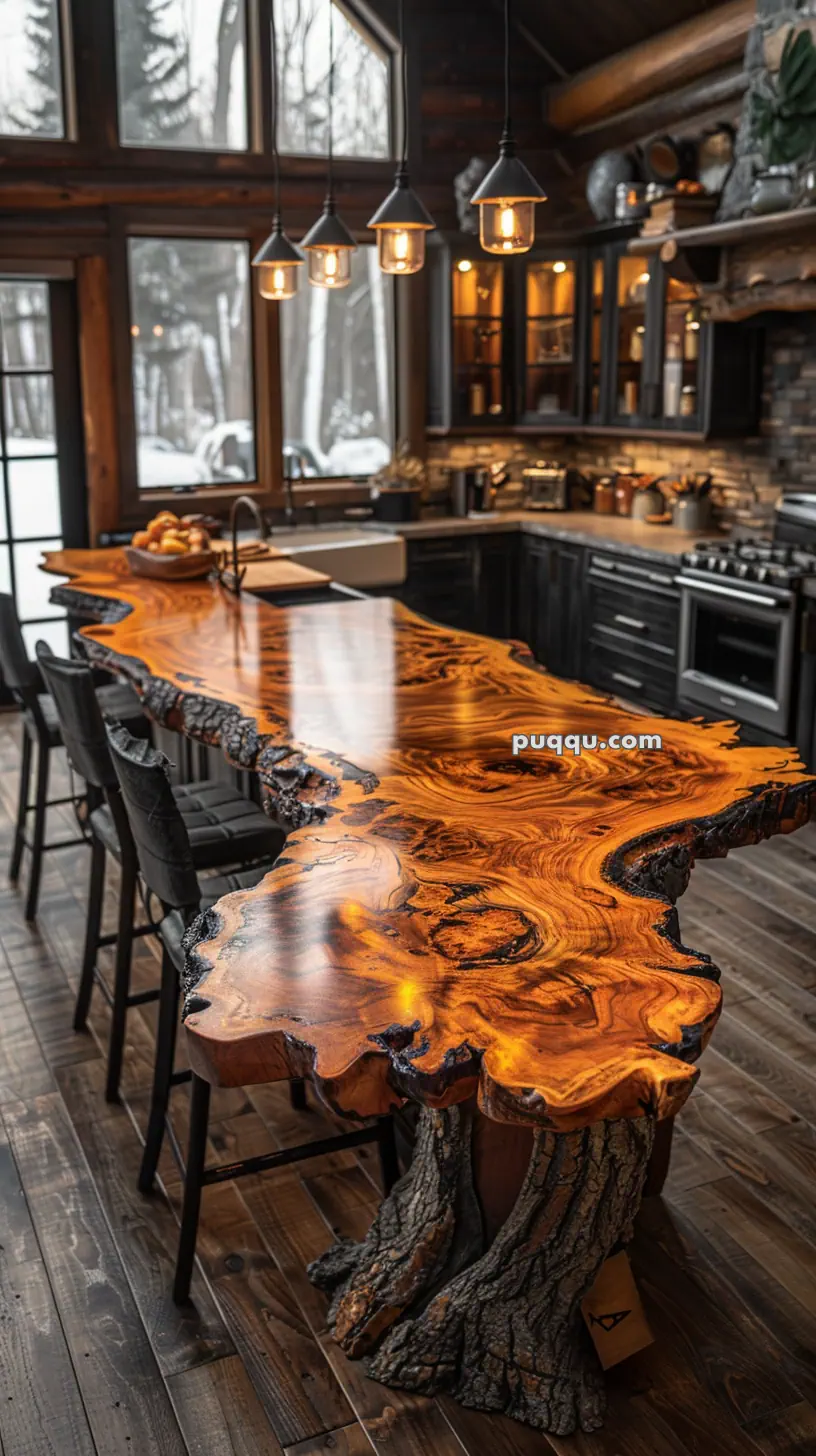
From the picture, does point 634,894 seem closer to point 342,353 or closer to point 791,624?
point 791,624

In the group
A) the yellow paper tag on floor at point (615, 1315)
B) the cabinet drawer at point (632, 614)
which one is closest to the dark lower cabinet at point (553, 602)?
the cabinet drawer at point (632, 614)

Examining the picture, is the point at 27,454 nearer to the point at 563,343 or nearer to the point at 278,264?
the point at 278,264

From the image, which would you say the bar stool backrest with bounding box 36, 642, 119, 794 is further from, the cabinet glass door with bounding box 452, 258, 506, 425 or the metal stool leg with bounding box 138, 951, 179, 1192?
the cabinet glass door with bounding box 452, 258, 506, 425

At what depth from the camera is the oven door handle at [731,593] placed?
17.9ft

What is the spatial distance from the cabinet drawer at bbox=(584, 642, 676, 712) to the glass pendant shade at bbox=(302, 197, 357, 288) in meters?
2.85

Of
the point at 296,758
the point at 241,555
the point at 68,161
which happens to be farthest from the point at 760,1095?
the point at 68,161

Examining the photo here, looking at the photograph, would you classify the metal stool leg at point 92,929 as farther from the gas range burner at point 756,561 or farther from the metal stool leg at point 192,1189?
the gas range burner at point 756,561

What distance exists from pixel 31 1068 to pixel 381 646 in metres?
1.58

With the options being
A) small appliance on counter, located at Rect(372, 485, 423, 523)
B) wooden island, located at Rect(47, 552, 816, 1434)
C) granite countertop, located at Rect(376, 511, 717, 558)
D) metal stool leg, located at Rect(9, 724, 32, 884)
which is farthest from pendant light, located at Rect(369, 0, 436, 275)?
small appliance on counter, located at Rect(372, 485, 423, 523)

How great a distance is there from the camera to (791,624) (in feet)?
17.7

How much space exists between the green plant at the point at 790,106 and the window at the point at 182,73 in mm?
2843

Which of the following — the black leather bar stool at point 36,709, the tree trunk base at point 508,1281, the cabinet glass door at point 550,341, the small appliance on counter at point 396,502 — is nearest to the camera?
the tree trunk base at point 508,1281

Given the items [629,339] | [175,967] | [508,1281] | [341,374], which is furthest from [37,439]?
[508,1281]

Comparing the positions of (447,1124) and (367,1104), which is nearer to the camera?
(367,1104)
